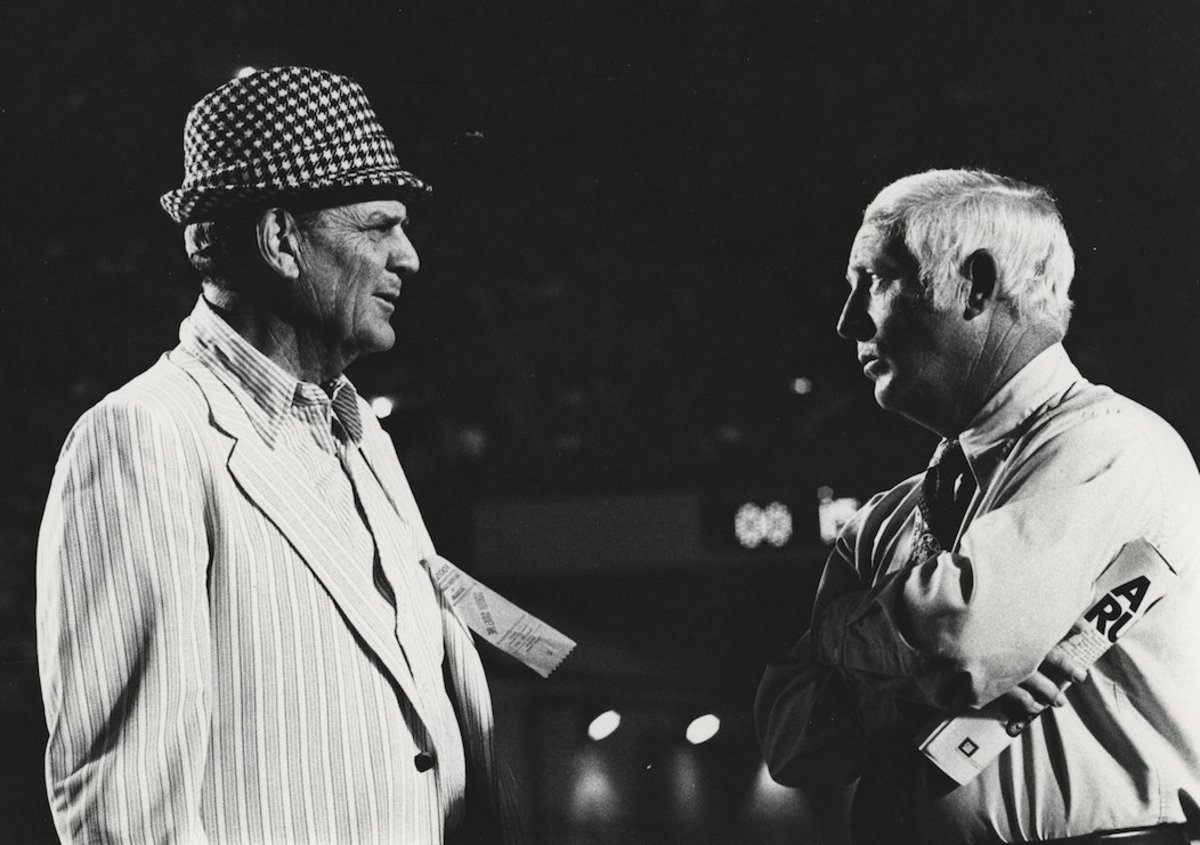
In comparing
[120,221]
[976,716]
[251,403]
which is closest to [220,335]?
[251,403]

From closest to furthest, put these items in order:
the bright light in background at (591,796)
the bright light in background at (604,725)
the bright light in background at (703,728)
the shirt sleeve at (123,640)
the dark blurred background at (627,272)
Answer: the shirt sleeve at (123,640)
the dark blurred background at (627,272)
the bright light in background at (591,796)
the bright light in background at (604,725)
the bright light in background at (703,728)

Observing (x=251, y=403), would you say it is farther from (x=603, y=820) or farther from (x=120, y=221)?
(x=603, y=820)

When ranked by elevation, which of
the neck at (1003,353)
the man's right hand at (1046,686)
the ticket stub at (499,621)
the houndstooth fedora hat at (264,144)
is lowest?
the ticket stub at (499,621)

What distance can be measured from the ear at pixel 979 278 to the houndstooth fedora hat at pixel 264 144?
0.86 metres

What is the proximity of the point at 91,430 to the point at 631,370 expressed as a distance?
1.22 metres

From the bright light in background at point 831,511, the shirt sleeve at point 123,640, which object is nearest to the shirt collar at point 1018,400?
the bright light in background at point 831,511

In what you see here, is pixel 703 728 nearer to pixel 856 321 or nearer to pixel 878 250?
pixel 856 321

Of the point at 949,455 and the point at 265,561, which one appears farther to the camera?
the point at 949,455

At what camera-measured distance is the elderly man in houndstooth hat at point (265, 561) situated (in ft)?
3.86

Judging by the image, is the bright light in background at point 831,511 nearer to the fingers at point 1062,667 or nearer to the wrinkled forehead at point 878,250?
the wrinkled forehead at point 878,250

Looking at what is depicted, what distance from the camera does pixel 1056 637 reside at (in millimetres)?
1359

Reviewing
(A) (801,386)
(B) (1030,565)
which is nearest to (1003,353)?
(B) (1030,565)

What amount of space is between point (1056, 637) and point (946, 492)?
304mm

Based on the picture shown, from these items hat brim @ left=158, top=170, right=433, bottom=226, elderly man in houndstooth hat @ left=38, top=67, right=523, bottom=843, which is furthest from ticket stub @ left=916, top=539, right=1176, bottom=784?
hat brim @ left=158, top=170, right=433, bottom=226
